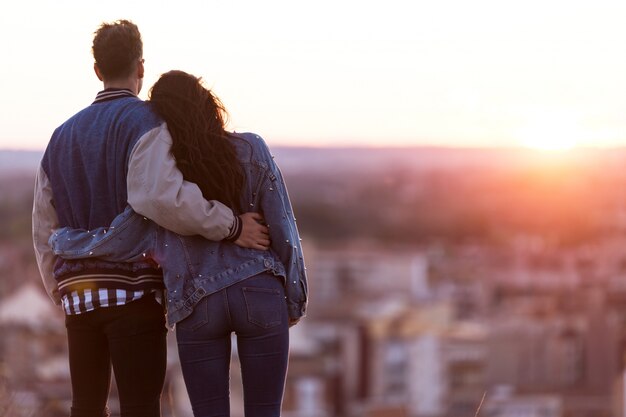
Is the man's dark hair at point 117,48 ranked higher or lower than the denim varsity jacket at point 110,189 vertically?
higher

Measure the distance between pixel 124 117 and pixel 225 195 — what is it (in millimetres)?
206

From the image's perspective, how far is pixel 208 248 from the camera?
206 cm

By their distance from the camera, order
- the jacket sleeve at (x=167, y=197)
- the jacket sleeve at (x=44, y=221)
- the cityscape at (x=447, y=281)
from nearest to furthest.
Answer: the jacket sleeve at (x=167, y=197) < the jacket sleeve at (x=44, y=221) < the cityscape at (x=447, y=281)

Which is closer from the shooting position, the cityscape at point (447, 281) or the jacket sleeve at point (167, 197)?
the jacket sleeve at point (167, 197)

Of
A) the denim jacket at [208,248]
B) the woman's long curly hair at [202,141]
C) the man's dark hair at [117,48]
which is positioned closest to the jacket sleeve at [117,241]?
the denim jacket at [208,248]

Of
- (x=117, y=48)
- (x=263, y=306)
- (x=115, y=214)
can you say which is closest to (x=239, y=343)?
(x=263, y=306)

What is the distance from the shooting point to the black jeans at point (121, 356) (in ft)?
6.70

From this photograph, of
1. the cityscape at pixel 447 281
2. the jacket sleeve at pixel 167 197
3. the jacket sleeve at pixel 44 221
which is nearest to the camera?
the jacket sleeve at pixel 167 197

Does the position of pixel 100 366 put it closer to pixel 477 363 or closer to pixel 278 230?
pixel 278 230

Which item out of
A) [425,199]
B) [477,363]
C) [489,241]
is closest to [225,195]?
[477,363]

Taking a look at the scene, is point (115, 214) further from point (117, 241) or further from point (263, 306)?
point (263, 306)

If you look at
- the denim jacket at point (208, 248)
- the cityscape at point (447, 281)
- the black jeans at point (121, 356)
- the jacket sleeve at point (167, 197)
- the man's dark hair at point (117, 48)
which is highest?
Answer: the man's dark hair at point (117, 48)

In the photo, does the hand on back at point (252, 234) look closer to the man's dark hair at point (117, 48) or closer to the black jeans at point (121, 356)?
the black jeans at point (121, 356)

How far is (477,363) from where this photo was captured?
51875mm
